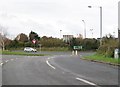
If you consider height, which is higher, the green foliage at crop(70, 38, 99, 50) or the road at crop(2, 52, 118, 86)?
the green foliage at crop(70, 38, 99, 50)

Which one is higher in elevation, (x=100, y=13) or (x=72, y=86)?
(x=100, y=13)

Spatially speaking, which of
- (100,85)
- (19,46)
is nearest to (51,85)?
(100,85)

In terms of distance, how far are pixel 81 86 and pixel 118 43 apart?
91.9 feet

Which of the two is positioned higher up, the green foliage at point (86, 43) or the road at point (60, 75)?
the green foliage at point (86, 43)

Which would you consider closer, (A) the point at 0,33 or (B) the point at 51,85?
(B) the point at 51,85

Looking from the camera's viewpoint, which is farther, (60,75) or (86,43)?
(86,43)

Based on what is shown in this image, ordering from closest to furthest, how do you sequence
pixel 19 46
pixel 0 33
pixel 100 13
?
pixel 100 13, pixel 0 33, pixel 19 46

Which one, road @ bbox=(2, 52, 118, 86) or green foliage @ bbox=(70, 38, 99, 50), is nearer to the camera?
A: road @ bbox=(2, 52, 118, 86)

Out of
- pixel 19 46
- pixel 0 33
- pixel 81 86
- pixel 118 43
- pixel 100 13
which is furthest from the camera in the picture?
pixel 19 46

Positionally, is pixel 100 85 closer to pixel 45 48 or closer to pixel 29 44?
pixel 45 48

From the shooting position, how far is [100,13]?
164ft

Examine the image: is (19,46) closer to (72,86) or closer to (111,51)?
(111,51)

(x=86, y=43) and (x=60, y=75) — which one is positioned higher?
(x=86, y=43)

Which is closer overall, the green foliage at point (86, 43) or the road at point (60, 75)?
the road at point (60, 75)
